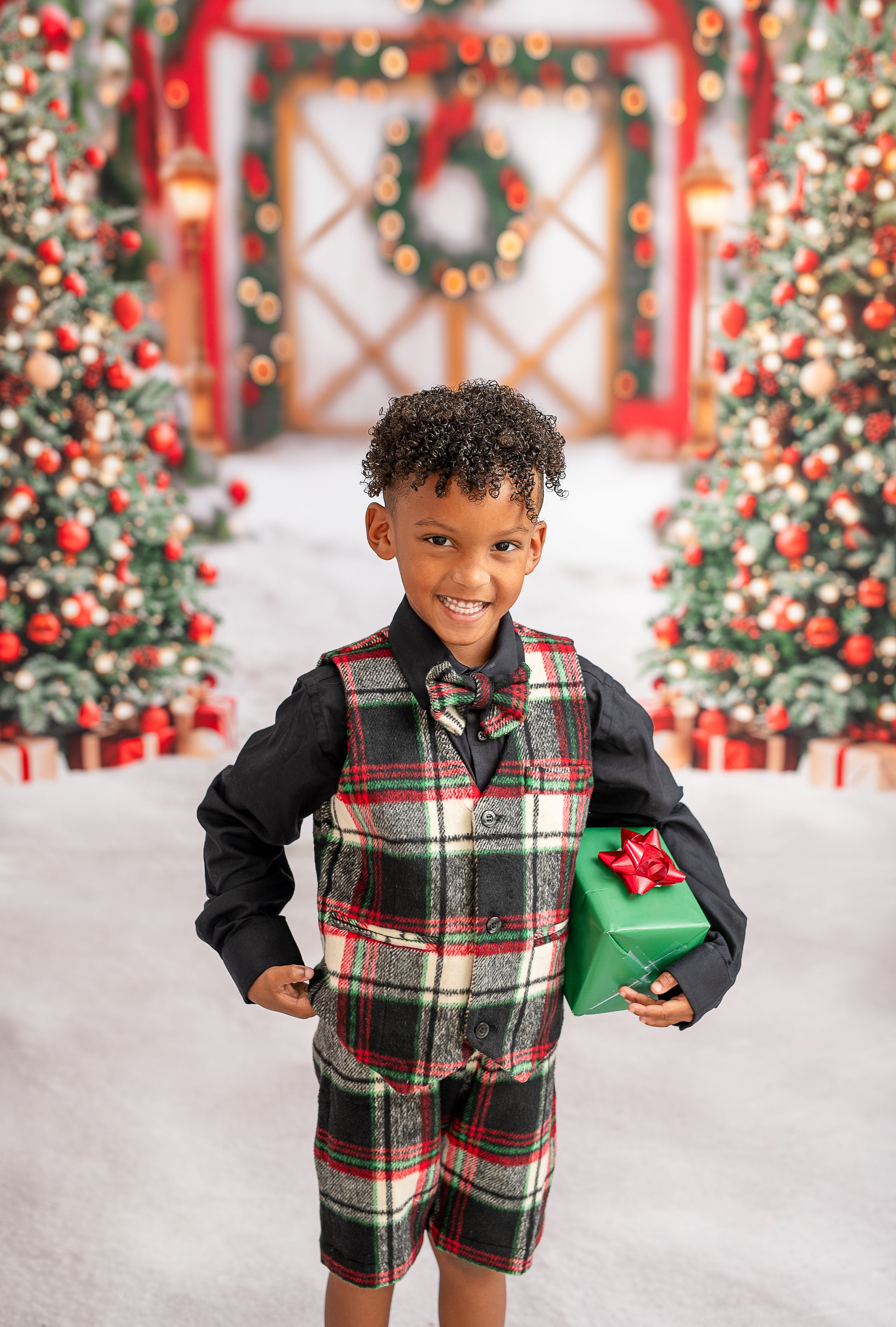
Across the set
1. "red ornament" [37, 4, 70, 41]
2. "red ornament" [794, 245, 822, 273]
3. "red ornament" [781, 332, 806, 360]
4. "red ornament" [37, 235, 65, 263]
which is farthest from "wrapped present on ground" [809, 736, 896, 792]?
"red ornament" [37, 4, 70, 41]

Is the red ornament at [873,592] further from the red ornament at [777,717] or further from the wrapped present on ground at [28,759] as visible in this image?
the wrapped present on ground at [28,759]

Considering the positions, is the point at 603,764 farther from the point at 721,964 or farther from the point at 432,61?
the point at 432,61

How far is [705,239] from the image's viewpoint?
3.40m

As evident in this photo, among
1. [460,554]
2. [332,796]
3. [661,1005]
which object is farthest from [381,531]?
[661,1005]

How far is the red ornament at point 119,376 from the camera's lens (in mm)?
3182

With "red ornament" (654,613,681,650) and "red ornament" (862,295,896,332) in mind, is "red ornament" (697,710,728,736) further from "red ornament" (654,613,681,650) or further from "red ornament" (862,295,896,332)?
"red ornament" (862,295,896,332)

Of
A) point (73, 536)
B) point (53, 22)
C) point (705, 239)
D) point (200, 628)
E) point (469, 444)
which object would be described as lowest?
point (200, 628)

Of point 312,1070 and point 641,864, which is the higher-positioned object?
point 641,864

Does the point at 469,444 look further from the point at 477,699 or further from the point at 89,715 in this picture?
the point at 89,715

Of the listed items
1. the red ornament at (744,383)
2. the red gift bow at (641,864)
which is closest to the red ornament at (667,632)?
the red ornament at (744,383)

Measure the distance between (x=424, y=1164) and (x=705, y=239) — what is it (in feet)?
9.94

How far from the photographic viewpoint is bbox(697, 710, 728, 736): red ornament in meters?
3.40

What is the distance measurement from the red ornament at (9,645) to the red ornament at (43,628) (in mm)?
42

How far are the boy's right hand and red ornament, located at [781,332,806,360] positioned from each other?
2669 mm
